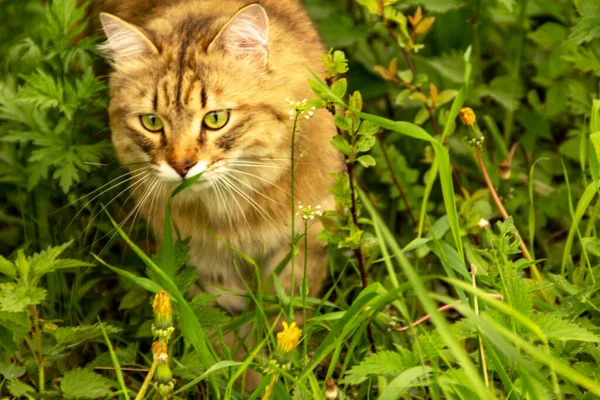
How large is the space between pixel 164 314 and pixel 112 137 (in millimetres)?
1177

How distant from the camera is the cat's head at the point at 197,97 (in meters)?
2.73

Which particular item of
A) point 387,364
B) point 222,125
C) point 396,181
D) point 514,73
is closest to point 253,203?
point 222,125

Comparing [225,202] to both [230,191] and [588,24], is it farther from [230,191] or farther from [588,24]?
[588,24]

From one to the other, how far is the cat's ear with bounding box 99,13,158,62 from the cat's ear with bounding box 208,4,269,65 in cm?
20

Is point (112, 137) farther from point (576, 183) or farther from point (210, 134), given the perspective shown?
point (576, 183)

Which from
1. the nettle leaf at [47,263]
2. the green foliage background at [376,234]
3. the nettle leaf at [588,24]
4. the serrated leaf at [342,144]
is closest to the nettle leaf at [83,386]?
the green foliage background at [376,234]

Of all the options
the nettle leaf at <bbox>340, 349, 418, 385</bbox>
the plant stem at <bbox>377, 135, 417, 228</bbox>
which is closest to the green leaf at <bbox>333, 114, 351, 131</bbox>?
the nettle leaf at <bbox>340, 349, 418, 385</bbox>

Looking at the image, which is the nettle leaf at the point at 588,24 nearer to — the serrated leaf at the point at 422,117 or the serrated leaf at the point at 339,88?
the serrated leaf at the point at 422,117

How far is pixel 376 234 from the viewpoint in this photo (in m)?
2.62

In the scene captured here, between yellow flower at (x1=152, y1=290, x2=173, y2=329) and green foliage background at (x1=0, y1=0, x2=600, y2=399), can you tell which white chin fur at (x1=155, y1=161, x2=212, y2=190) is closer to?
green foliage background at (x1=0, y1=0, x2=600, y2=399)

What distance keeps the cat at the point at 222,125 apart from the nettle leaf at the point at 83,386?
1.42ft

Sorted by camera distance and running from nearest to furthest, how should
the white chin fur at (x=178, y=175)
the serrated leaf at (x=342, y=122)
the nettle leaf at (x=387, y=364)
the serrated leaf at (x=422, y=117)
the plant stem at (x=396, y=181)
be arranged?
1. the nettle leaf at (x=387, y=364)
2. the serrated leaf at (x=342, y=122)
3. the white chin fur at (x=178, y=175)
4. the serrated leaf at (x=422, y=117)
5. the plant stem at (x=396, y=181)

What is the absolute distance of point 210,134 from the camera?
275 centimetres

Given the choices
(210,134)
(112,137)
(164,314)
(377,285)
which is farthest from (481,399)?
(112,137)
